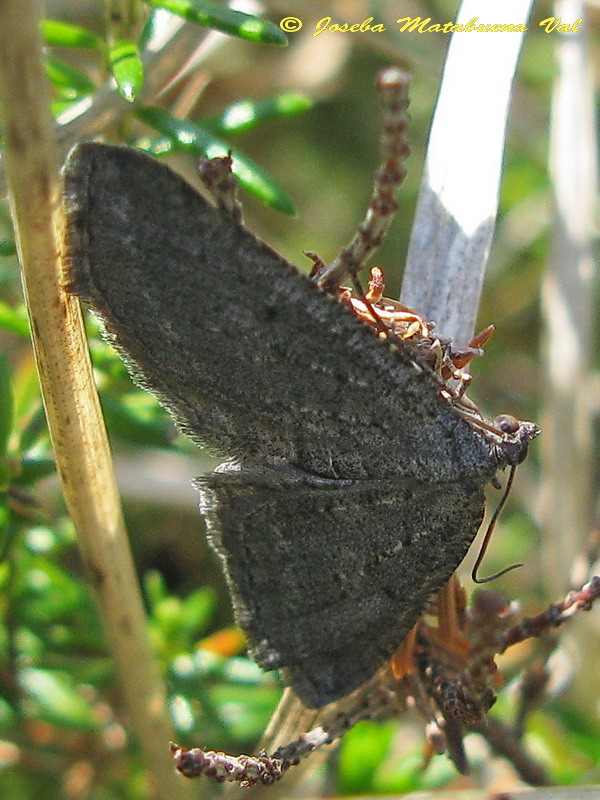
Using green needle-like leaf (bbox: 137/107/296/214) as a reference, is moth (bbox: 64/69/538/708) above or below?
below

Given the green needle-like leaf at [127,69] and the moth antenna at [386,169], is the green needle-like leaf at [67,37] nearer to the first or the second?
the green needle-like leaf at [127,69]

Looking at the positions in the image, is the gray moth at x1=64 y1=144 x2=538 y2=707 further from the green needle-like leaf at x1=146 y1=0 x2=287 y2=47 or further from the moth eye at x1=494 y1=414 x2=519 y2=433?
the green needle-like leaf at x1=146 y1=0 x2=287 y2=47

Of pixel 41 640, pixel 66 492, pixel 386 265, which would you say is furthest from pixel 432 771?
pixel 386 265

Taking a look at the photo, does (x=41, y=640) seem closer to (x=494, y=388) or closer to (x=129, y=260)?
(x=129, y=260)

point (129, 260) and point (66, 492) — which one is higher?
point (129, 260)

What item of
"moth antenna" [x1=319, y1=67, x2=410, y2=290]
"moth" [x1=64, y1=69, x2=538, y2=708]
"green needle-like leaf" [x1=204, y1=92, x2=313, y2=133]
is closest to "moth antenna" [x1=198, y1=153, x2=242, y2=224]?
"moth" [x1=64, y1=69, x2=538, y2=708]

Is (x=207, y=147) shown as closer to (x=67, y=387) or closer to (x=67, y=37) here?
(x=67, y=37)
